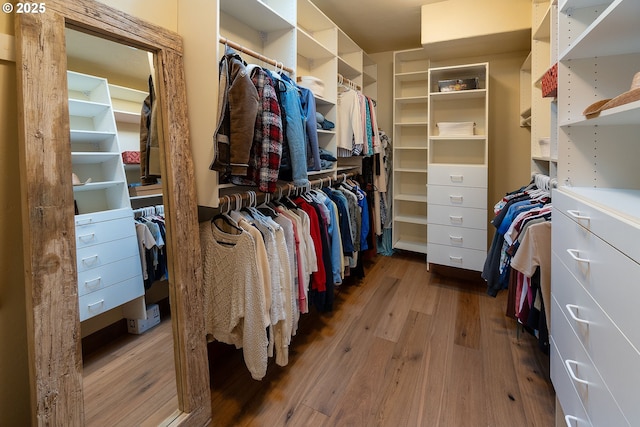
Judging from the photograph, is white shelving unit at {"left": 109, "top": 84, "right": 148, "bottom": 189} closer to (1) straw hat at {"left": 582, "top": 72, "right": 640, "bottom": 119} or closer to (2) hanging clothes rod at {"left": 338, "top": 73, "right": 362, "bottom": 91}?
(1) straw hat at {"left": 582, "top": 72, "right": 640, "bottom": 119}

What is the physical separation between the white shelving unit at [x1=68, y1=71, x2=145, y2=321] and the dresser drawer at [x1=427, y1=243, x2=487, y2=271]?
268cm

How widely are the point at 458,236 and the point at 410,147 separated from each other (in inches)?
47.3

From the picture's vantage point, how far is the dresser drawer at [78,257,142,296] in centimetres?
116

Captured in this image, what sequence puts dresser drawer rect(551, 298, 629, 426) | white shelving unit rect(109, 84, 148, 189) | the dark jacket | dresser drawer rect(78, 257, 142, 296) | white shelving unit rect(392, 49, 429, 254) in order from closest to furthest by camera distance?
dresser drawer rect(551, 298, 629, 426) < dresser drawer rect(78, 257, 142, 296) < white shelving unit rect(109, 84, 148, 189) < the dark jacket < white shelving unit rect(392, 49, 429, 254)

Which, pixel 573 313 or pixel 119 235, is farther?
pixel 119 235

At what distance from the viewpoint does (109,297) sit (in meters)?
1.26

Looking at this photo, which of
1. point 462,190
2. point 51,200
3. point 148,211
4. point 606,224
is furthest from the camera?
point 462,190

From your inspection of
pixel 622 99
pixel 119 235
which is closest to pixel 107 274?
pixel 119 235

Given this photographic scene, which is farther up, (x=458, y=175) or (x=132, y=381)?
(x=458, y=175)

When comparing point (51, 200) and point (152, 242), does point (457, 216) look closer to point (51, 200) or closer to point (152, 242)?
point (152, 242)

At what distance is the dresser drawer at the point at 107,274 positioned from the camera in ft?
3.80

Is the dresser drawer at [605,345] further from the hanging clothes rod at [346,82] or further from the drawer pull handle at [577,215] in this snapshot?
the hanging clothes rod at [346,82]

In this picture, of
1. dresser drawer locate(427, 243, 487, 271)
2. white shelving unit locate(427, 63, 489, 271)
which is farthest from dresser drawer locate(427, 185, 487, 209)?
dresser drawer locate(427, 243, 487, 271)

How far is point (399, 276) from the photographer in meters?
3.29
